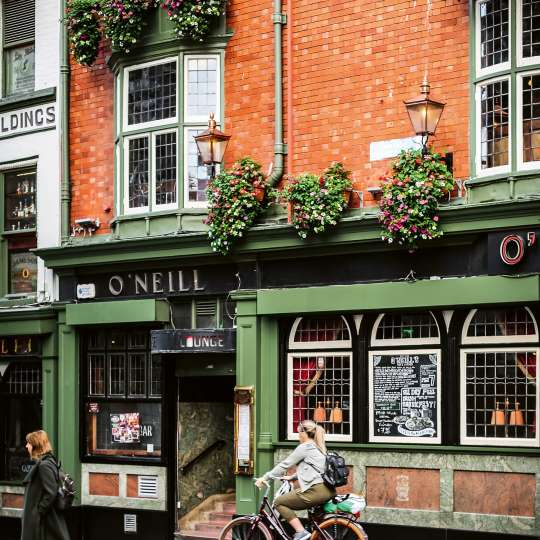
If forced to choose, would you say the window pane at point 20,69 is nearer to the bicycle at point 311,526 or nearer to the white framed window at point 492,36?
the white framed window at point 492,36

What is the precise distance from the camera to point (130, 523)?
57.6 feet

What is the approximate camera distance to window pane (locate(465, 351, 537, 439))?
1389cm

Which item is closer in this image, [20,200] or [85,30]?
[85,30]

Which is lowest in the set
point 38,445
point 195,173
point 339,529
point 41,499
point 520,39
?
point 339,529

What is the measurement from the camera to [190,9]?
1659 cm

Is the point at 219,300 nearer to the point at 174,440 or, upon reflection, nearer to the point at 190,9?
the point at 174,440

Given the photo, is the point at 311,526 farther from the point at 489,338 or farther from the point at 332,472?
the point at 489,338

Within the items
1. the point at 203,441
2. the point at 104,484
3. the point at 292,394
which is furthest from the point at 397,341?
the point at 104,484

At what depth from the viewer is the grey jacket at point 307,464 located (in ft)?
43.7

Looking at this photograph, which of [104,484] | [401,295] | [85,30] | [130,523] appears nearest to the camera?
[401,295]

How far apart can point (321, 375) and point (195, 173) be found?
3.62 meters

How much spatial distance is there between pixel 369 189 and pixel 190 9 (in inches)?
154

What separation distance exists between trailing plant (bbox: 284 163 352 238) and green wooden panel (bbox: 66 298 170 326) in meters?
2.87

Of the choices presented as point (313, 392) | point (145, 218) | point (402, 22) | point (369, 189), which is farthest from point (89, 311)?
point (402, 22)
